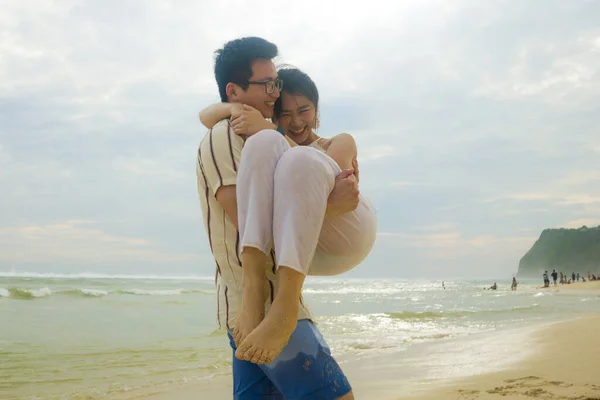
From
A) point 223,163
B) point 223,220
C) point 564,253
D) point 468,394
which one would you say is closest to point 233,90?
point 223,163

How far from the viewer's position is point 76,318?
10812 millimetres

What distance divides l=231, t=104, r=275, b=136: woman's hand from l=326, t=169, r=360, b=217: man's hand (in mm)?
275

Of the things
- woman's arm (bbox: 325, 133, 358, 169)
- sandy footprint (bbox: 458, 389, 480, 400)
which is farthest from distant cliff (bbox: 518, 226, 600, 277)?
woman's arm (bbox: 325, 133, 358, 169)

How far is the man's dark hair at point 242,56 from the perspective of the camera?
155cm

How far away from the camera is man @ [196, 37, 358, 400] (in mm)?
1327

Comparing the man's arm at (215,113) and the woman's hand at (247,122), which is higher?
the man's arm at (215,113)

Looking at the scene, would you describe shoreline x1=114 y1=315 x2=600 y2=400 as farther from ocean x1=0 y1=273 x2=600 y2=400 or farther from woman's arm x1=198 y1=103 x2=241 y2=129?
woman's arm x1=198 y1=103 x2=241 y2=129

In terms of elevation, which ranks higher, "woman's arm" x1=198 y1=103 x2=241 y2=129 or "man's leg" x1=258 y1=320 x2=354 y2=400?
"woman's arm" x1=198 y1=103 x2=241 y2=129

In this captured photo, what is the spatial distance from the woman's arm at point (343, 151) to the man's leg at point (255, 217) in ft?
1.52

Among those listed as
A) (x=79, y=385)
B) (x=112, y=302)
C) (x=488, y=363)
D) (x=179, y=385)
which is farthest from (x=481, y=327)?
(x=112, y=302)

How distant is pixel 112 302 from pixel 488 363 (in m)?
11.5

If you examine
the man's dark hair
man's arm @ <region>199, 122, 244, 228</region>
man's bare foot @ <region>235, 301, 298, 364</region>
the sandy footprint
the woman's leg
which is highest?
the man's dark hair

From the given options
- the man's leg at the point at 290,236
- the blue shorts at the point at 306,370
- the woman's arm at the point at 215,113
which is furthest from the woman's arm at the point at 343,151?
the blue shorts at the point at 306,370

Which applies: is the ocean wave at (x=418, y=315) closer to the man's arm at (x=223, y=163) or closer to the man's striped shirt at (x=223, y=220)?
the man's striped shirt at (x=223, y=220)
